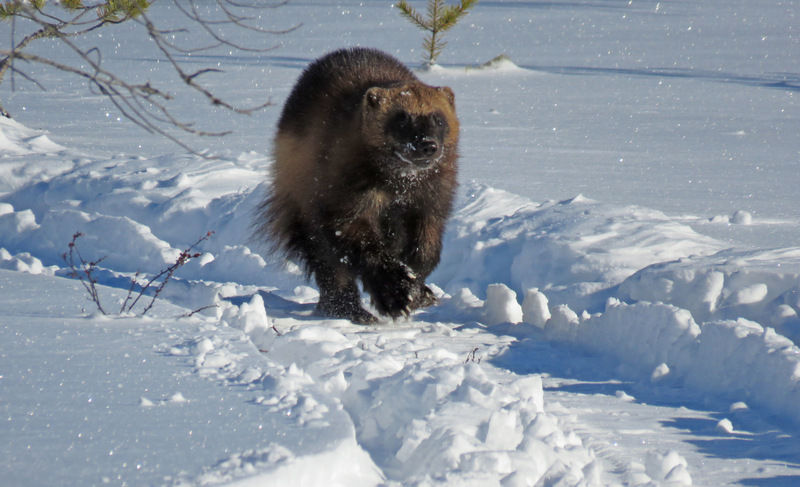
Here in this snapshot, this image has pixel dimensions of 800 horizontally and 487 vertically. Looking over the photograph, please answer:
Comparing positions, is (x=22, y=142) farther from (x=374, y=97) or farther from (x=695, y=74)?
(x=695, y=74)

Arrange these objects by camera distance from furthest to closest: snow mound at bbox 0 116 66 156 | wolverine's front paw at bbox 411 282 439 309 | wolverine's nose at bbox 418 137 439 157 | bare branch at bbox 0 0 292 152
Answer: snow mound at bbox 0 116 66 156
wolverine's front paw at bbox 411 282 439 309
wolverine's nose at bbox 418 137 439 157
bare branch at bbox 0 0 292 152

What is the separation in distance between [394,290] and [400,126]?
78 cm

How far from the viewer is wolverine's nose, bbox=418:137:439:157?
3998 mm

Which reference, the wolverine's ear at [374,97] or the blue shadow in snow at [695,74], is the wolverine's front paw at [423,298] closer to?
the wolverine's ear at [374,97]

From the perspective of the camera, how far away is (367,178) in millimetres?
4156

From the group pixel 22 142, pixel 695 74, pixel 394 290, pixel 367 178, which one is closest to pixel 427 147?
pixel 367 178

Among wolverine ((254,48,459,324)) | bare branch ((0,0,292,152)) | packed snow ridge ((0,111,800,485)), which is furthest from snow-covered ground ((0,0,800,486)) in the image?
bare branch ((0,0,292,152))

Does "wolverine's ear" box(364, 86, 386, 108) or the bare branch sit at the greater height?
the bare branch

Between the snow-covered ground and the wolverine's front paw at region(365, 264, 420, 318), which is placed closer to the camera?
the snow-covered ground

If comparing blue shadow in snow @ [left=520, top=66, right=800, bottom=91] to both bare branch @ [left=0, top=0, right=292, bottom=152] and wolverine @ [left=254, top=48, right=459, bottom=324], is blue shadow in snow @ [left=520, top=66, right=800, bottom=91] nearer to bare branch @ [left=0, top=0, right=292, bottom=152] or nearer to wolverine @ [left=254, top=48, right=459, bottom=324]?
bare branch @ [left=0, top=0, right=292, bottom=152]

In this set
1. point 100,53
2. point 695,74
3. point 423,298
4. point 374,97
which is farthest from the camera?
point 695,74

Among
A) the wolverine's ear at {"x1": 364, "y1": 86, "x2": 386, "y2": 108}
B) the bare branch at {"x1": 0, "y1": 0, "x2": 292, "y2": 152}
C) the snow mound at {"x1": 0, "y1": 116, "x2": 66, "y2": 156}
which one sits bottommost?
the snow mound at {"x1": 0, "y1": 116, "x2": 66, "y2": 156}

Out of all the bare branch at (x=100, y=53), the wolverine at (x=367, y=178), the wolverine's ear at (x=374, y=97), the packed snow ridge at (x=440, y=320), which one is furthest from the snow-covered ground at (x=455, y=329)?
the wolverine's ear at (x=374, y=97)

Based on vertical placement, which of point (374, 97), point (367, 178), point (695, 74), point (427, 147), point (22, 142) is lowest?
point (22, 142)
